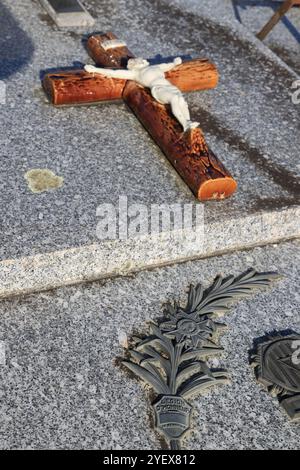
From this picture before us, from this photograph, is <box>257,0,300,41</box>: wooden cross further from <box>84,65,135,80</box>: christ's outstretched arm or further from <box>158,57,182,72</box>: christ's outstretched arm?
<box>84,65,135,80</box>: christ's outstretched arm

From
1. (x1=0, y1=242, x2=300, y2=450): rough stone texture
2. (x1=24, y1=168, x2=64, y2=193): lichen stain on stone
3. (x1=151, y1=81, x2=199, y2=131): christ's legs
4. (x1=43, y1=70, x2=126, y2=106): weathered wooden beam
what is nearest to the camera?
(x1=0, y1=242, x2=300, y2=450): rough stone texture

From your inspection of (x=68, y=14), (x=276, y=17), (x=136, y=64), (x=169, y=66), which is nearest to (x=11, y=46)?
(x=68, y=14)

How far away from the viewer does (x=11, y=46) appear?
4.66 meters

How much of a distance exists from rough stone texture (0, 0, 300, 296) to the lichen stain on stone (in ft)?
0.12

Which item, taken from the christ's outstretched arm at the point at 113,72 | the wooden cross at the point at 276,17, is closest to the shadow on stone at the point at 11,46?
the christ's outstretched arm at the point at 113,72

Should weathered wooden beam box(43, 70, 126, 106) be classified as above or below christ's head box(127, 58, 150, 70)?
below

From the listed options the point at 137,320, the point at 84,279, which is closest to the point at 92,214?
the point at 84,279

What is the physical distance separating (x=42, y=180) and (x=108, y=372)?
113cm

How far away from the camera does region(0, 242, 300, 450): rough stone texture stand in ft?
9.12

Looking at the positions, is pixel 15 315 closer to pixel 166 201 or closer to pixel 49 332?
pixel 49 332

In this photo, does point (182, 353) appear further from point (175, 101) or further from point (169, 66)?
point (169, 66)

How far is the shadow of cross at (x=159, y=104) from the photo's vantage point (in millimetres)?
3592

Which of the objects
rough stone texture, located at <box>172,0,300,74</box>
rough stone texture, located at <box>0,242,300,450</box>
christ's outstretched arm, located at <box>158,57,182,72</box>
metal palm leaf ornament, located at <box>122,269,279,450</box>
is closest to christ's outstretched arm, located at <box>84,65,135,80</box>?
christ's outstretched arm, located at <box>158,57,182,72</box>

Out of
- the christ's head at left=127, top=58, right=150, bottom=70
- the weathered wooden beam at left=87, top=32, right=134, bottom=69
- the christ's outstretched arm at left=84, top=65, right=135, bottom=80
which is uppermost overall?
the weathered wooden beam at left=87, top=32, right=134, bottom=69
